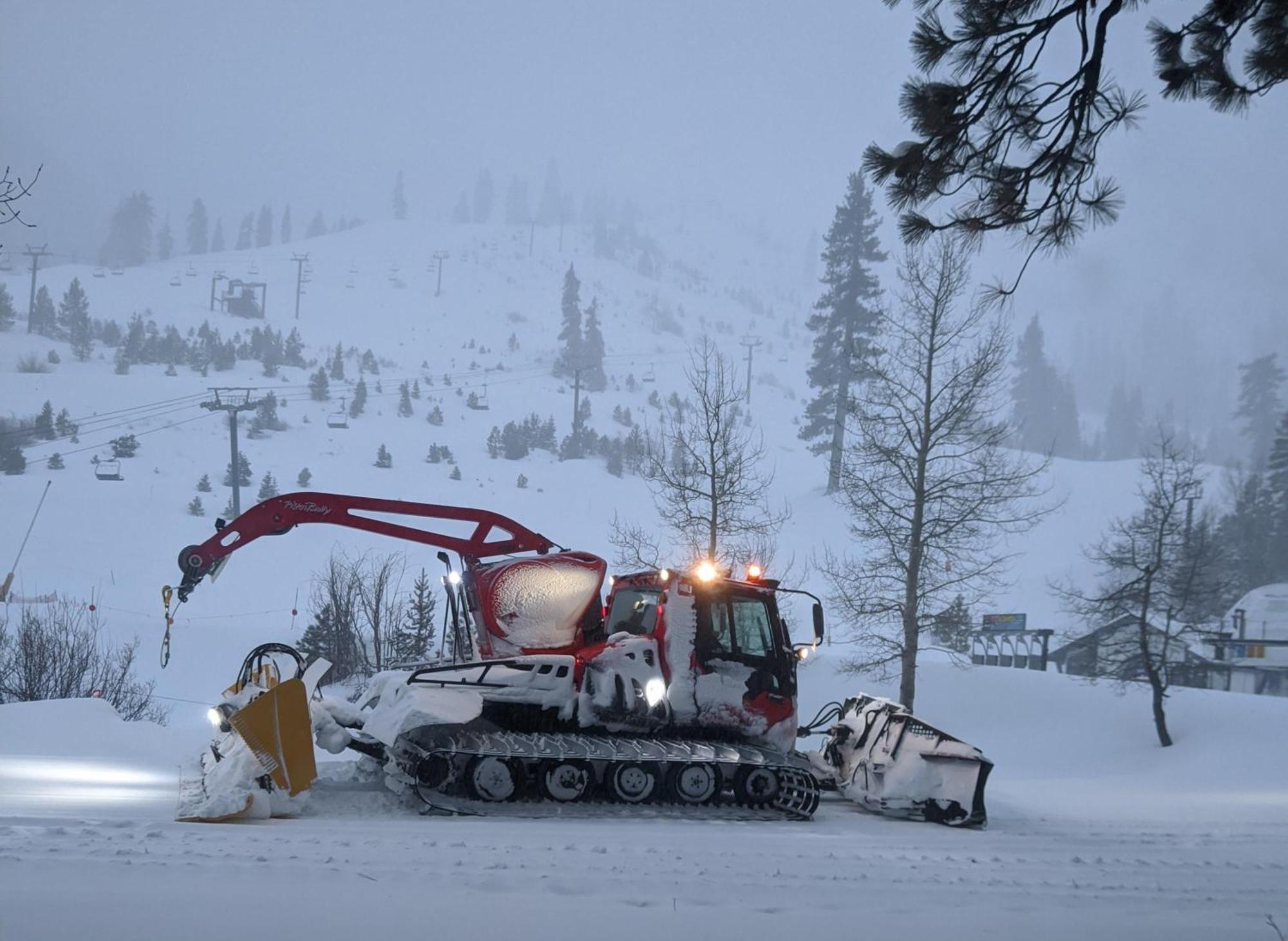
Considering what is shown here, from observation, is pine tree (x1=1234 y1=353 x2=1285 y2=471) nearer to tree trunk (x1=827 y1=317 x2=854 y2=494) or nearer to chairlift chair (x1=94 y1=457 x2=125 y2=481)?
tree trunk (x1=827 y1=317 x2=854 y2=494)

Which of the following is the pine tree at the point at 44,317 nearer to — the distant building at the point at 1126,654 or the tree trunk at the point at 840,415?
the tree trunk at the point at 840,415

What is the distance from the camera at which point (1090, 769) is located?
→ 1955cm

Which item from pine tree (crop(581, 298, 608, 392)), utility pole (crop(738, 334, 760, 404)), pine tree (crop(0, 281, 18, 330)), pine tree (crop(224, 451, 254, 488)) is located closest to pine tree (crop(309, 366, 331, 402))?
pine tree (crop(224, 451, 254, 488))

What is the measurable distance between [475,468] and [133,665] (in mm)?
29474

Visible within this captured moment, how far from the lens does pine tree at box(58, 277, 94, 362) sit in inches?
2706

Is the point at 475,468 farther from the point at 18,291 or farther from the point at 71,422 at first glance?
the point at 18,291

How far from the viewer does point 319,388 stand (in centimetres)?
6881

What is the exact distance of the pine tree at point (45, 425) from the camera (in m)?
49.4

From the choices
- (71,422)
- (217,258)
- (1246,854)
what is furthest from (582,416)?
(217,258)

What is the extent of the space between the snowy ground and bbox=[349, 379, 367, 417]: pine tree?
57.1 m

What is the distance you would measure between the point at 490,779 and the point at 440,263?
128402mm

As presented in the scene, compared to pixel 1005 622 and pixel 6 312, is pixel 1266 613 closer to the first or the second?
pixel 1005 622

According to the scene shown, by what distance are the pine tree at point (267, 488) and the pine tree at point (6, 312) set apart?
35.3 metres

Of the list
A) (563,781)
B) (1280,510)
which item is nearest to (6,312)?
(563,781)
